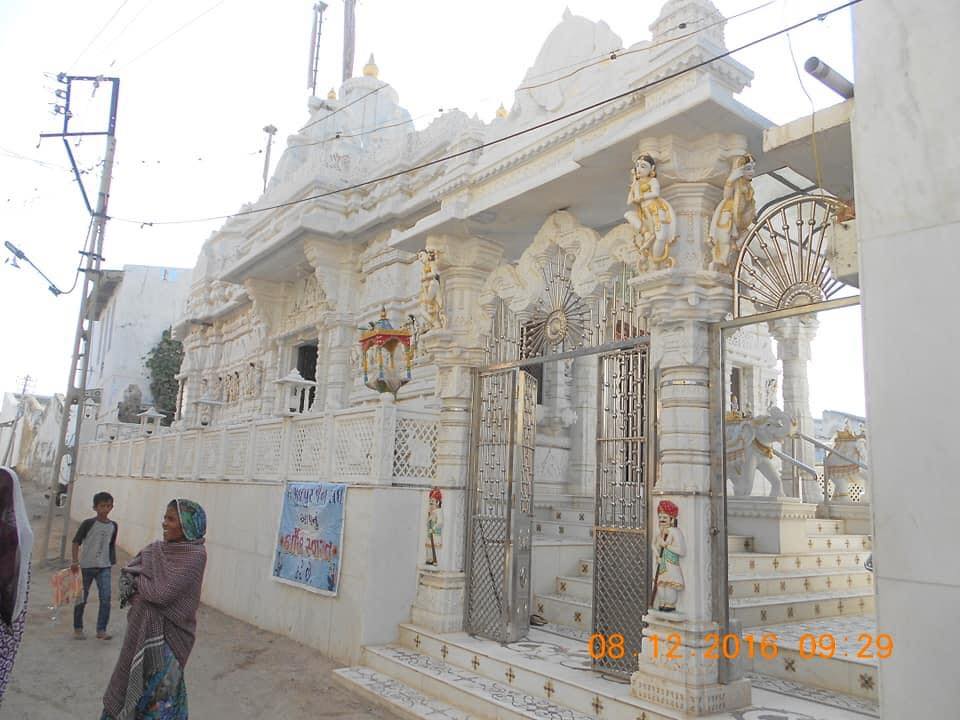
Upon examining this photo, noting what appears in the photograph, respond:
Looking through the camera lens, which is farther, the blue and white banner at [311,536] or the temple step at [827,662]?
the blue and white banner at [311,536]

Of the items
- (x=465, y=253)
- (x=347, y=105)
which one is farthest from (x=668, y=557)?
(x=347, y=105)

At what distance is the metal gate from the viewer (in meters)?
6.52

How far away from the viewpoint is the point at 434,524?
7.05 metres

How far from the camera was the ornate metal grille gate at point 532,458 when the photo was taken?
17.9 feet

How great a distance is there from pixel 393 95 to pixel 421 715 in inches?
486

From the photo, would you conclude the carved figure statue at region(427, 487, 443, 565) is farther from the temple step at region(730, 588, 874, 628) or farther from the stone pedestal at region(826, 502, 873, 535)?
the stone pedestal at region(826, 502, 873, 535)

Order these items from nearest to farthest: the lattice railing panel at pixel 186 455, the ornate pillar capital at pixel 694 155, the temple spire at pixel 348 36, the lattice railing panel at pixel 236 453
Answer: the ornate pillar capital at pixel 694 155, the lattice railing panel at pixel 236 453, the lattice railing panel at pixel 186 455, the temple spire at pixel 348 36

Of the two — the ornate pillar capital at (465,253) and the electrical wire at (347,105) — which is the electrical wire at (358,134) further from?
the ornate pillar capital at (465,253)

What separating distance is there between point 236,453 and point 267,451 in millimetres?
1185

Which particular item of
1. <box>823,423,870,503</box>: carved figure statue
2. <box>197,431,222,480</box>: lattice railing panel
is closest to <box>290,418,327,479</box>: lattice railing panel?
<box>197,431,222,480</box>: lattice railing panel

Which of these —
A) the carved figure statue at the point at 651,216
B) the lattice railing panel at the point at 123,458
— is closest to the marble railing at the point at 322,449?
the carved figure statue at the point at 651,216

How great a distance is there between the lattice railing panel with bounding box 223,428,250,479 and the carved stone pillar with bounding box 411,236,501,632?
3660 millimetres

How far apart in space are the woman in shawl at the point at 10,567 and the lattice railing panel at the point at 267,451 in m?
5.42

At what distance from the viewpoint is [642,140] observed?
5.11 meters
